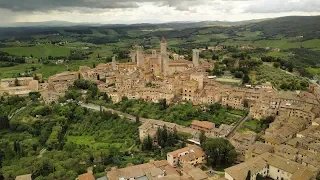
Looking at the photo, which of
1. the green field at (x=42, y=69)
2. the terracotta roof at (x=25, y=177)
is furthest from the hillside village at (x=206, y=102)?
the green field at (x=42, y=69)

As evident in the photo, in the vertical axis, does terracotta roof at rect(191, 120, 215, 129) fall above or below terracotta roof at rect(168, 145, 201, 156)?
above

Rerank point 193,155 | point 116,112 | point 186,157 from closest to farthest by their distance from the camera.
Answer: point 186,157, point 193,155, point 116,112

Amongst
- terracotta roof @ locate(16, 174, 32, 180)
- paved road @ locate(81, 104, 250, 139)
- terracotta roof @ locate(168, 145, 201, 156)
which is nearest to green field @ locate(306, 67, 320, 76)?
paved road @ locate(81, 104, 250, 139)

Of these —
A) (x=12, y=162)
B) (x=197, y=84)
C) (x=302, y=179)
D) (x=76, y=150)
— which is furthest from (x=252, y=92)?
(x=12, y=162)

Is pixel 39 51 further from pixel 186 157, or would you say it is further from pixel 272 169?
pixel 272 169

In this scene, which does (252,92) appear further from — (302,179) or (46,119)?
(46,119)

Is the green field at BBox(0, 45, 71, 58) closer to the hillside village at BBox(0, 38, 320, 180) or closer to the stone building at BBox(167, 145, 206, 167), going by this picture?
the hillside village at BBox(0, 38, 320, 180)

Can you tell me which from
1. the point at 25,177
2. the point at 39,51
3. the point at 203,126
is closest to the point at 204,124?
the point at 203,126

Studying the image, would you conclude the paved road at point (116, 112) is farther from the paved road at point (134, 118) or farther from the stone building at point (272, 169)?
the stone building at point (272, 169)

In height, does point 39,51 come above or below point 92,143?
above
